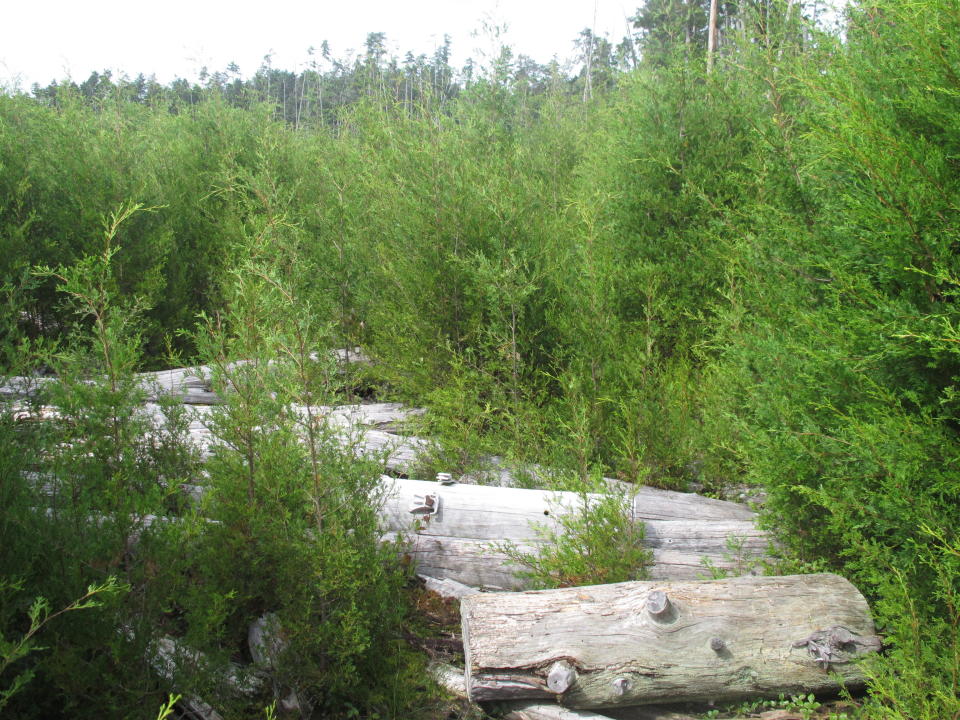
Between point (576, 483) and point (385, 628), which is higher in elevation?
point (576, 483)

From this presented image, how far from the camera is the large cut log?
2.80 metres

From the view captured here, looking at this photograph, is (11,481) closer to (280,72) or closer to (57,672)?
(57,672)

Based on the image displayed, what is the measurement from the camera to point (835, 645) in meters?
2.93

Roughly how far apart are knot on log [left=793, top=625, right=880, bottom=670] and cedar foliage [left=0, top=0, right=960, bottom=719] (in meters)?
0.15

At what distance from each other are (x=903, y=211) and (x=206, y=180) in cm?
958

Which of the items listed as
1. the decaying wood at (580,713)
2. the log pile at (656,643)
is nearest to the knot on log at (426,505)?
the log pile at (656,643)

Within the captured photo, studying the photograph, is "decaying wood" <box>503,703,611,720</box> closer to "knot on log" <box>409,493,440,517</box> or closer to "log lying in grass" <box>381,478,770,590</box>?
"log lying in grass" <box>381,478,770,590</box>

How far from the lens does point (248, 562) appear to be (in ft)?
10.5

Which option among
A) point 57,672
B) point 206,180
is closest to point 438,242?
point 57,672

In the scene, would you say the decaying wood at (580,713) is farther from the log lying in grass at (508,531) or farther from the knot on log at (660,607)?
the log lying in grass at (508,531)

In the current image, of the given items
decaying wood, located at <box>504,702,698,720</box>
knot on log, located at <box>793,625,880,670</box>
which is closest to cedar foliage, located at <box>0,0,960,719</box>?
knot on log, located at <box>793,625,880,670</box>

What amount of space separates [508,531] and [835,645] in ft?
5.80

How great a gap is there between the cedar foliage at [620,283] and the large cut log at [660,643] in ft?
0.85

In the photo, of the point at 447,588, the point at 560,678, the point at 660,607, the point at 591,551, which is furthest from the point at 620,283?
the point at 560,678
